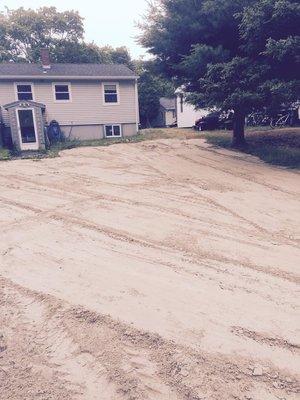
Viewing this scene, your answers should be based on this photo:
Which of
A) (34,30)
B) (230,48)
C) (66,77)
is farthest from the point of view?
(34,30)

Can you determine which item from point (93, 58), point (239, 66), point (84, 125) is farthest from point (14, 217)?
point (93, 58)

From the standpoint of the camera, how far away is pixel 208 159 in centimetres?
1458

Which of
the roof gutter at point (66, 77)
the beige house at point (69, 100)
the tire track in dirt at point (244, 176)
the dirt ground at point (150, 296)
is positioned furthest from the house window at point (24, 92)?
the dirt ground at point (150, 296)

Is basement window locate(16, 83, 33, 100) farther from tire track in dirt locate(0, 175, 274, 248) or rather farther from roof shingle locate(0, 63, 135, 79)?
tire track in dirt locate(0, 175, 274, 248)

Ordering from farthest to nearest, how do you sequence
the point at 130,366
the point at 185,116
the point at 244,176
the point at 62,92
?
the point at 185,116 < the point at 62,92 < the point at 244,176 < the point at 130,366

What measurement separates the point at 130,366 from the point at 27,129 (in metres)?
18.9

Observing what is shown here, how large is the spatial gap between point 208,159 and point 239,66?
4063 mm

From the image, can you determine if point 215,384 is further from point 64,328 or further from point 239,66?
point 239,66

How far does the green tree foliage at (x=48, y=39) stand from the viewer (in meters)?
40.7

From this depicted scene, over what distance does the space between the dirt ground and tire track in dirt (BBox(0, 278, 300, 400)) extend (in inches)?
0.5

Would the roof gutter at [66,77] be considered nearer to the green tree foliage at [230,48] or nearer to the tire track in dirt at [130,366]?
→ the green tree foliage at [230,48]

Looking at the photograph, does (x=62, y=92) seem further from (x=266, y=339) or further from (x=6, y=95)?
(x=266, y=339)

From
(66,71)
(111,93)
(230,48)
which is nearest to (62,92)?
(66,71)

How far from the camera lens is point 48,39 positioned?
43.0 meters
